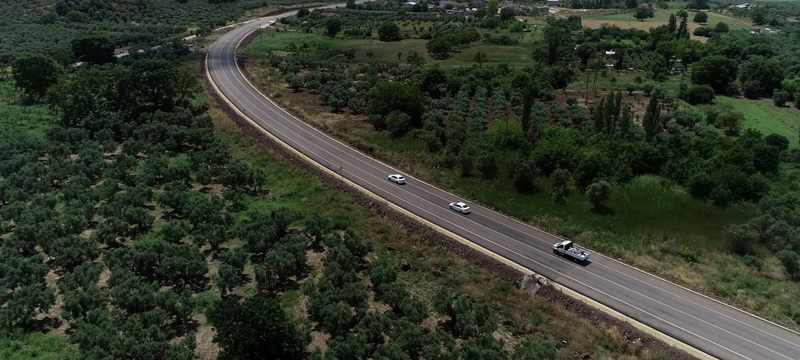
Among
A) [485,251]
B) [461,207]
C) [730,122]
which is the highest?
[461,207]

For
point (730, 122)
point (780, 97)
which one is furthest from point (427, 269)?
point (780, 97)

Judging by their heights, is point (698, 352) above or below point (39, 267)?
below

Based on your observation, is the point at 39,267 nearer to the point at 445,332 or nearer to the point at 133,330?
the point at 133,330

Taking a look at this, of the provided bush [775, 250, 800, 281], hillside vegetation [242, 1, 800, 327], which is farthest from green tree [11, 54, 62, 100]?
bush [775, 250, 800, 281]

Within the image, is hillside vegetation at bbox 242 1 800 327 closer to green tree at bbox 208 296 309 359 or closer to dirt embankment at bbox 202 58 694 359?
dirt embankment at bbox 202 58 694 359

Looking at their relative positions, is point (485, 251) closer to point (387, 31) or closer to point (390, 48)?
point (390, 48)

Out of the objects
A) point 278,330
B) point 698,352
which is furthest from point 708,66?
point 278,330
